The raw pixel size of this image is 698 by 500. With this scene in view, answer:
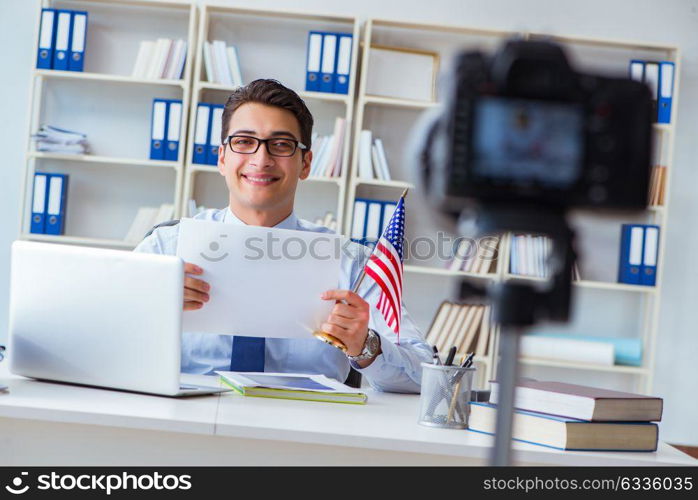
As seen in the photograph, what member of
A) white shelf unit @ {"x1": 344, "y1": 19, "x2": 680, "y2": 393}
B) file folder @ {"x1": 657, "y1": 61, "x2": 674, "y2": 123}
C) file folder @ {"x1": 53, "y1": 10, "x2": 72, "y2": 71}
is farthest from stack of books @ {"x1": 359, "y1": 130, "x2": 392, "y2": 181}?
file folder @ {"x1": 53, "y1": 10, "x2": 72, "y2": 71}

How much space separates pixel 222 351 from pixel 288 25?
243 centimetres

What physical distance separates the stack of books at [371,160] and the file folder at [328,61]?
0.91ft

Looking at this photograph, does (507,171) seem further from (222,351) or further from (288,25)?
(288,25)

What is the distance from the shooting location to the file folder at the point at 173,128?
3732mm

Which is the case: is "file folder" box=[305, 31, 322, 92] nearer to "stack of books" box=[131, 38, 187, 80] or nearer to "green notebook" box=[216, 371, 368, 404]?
"stack of books" box=[131, 38, 187, 80]

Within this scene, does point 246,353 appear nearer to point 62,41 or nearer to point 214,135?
point 214,135

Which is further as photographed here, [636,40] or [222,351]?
[636,40]

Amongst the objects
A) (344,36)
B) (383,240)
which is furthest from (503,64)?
Result: (344,36)

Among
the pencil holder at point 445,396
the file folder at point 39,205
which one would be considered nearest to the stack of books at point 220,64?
the file folder at point 39,205

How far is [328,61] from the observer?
3.75 meters

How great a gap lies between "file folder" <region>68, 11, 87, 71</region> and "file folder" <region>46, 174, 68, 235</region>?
0.52 metres

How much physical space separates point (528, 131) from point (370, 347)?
4.10 ft

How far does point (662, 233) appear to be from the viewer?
3.75 m

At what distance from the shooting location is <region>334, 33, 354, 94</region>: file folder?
12.2 feet
